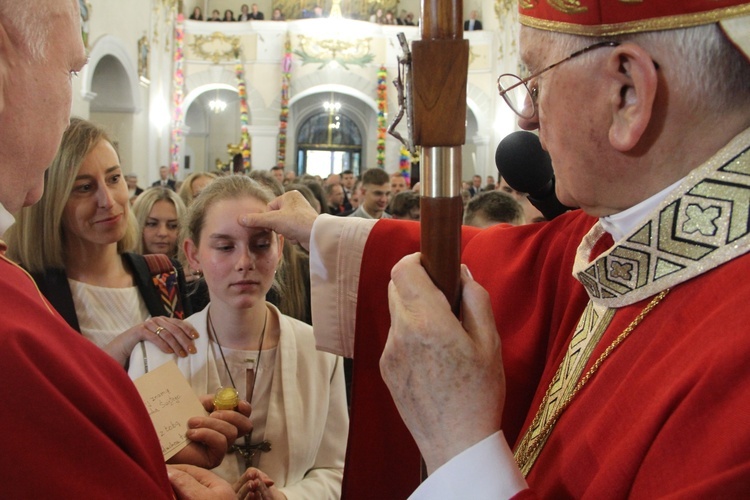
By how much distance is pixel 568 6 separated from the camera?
1.09 metres

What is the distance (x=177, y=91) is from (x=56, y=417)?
16082 mm

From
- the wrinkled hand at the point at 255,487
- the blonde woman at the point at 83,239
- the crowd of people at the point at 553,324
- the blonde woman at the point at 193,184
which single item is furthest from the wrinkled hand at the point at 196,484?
the blonde woman at the point at 193,184

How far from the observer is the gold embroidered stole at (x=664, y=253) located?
938mm

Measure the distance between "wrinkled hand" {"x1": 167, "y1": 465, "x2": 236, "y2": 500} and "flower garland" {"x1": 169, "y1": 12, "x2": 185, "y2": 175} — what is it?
48.3 feet

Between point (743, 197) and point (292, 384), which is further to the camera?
point (292, 384)

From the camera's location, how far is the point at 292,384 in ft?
6.14

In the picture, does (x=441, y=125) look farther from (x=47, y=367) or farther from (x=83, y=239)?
(x=83, y=239)

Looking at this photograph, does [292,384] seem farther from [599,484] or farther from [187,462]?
[599,484]

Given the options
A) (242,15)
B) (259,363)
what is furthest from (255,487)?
(242,15)

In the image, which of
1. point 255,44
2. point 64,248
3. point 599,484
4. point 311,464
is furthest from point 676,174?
point 255,44

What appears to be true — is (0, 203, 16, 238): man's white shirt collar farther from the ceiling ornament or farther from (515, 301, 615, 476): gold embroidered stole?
the ceiling ornament

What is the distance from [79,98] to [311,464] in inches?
370

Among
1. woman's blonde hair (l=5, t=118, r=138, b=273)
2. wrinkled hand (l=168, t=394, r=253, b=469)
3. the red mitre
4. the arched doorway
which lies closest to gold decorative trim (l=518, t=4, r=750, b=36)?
the red mitre

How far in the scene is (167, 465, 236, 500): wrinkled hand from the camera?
1.27 meters
